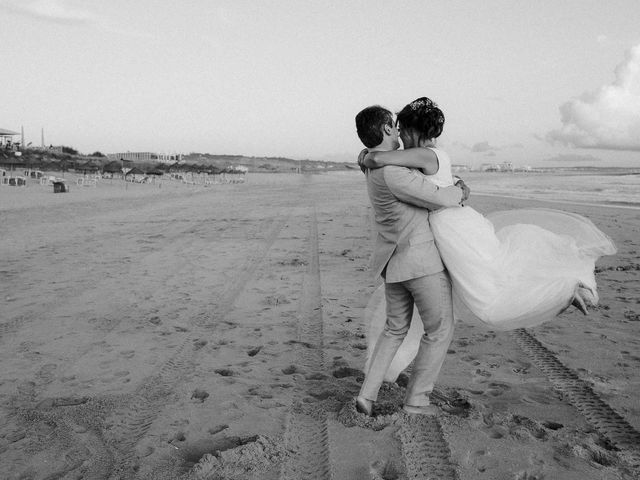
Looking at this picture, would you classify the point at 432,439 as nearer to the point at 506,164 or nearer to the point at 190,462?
the point at 190,462

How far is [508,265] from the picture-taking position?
300 cm

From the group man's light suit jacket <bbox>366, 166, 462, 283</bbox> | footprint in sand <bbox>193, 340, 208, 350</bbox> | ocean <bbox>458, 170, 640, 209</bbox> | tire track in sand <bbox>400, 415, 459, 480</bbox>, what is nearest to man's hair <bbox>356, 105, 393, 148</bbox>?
man's light suit jacket <bbox>366, 166, 462, 283</bbox>

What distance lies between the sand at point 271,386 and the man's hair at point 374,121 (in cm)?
144

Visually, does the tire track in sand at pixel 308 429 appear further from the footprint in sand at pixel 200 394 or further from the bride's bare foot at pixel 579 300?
the bride's bare foot at pixel 579 300

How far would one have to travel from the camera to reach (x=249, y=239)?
420 inches

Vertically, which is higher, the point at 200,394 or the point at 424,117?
the point at 424,117

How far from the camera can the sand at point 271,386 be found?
111 inches

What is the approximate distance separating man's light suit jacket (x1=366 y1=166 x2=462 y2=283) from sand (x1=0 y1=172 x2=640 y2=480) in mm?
965

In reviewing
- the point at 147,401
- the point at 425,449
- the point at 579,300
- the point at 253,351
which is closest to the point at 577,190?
the point at 253,351

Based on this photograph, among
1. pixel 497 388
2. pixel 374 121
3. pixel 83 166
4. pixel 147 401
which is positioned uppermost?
pixel 83 166

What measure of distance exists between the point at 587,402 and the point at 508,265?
4.03 ft

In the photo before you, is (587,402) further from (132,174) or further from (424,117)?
(132,174)

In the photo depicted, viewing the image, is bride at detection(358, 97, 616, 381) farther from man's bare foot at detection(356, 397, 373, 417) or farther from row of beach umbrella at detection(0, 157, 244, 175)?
row of beach umbrella at detection(0, 157, 244, 175)

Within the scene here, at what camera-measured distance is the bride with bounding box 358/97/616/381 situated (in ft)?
9.31
